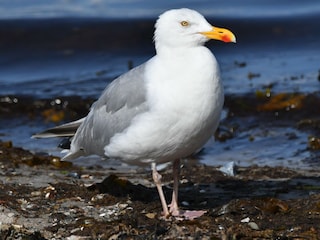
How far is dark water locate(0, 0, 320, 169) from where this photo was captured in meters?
12.7

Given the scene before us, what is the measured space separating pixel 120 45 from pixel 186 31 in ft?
29.4

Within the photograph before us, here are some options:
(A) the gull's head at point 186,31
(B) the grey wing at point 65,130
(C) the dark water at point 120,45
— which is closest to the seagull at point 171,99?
(A) the gull's head at point 186,31

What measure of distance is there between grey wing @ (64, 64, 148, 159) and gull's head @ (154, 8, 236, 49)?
11.9 inches

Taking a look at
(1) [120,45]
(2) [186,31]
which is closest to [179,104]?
(2) [186,31]

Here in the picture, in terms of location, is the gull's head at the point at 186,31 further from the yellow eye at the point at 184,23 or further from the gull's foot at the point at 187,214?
the gull's foot at the point at 187,214

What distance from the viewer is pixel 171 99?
19.9 ft

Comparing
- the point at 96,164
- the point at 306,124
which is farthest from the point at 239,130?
the point at 96,164

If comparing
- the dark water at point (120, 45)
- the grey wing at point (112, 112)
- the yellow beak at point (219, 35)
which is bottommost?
the dark water at point (120, 45)

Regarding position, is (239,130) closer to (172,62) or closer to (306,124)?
(306,124)

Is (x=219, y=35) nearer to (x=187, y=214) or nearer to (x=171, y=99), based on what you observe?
(x=171, y=99)

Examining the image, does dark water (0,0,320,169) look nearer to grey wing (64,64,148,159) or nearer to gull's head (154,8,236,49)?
grey wing (64,64,148,159)

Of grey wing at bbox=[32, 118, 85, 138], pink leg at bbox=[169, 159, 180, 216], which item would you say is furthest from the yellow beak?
grey wing at bbox=[32, 118, 85, 138]

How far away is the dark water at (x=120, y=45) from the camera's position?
41.5 ft

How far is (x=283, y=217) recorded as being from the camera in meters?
6.32
